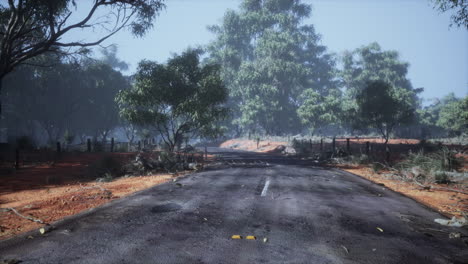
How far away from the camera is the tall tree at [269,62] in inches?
1993

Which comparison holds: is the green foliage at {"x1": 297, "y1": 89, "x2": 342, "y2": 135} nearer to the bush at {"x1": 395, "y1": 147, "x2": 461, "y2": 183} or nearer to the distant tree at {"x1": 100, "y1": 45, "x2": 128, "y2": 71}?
the bush at {"x1": 395, "y1": 147, "x2": 461, "y2": 183}

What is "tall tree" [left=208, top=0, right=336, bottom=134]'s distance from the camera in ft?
166

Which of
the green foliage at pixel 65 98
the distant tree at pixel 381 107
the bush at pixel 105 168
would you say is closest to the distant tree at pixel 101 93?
the green foliage at pixel 65 98

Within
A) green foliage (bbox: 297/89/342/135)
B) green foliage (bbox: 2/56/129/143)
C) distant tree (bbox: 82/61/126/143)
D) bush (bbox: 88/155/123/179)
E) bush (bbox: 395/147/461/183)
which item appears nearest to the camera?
bush (bbox: 395/147/461/183)

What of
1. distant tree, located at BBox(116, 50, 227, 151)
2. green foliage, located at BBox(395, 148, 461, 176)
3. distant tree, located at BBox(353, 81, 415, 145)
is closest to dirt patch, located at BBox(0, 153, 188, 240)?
distant tree, located at BBox(116, 50, 227, 151)

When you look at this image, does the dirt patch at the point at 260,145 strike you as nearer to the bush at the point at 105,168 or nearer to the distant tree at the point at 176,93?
the distant tree at the point at 176,93

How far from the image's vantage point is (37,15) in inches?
613

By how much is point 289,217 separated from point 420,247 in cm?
214

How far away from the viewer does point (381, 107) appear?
938 inches

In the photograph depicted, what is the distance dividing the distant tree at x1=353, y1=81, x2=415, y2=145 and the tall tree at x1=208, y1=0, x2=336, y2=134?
24.4m

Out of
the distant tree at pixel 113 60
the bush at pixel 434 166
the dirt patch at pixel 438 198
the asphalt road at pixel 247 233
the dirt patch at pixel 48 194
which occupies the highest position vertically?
the distant tree at pixel 113 60

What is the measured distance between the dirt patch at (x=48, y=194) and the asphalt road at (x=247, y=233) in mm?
1050

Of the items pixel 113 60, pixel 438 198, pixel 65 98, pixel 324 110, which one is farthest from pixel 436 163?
pixel 113 60

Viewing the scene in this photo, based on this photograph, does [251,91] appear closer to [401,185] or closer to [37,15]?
[37,15]
